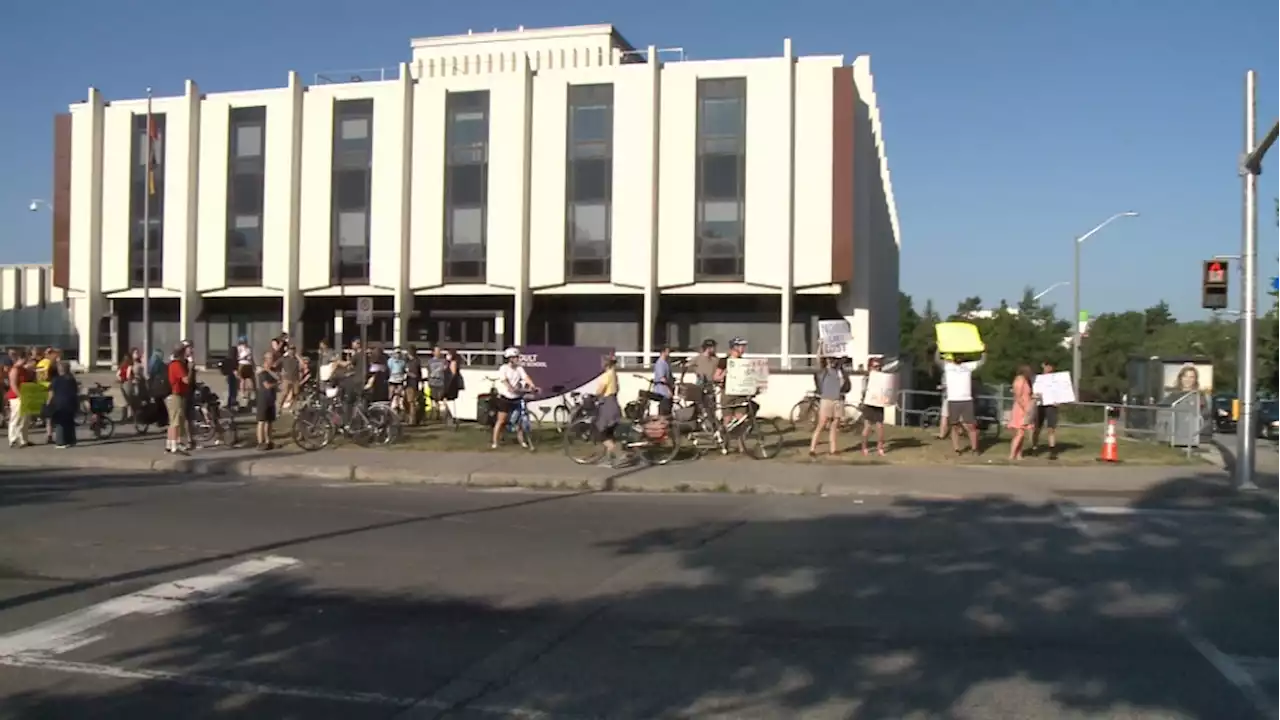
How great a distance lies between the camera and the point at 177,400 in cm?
1798

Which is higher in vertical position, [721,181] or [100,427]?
[721,181]

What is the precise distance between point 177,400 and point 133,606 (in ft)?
36.8

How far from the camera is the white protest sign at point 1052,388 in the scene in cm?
1819

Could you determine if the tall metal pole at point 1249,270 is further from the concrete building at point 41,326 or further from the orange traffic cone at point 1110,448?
the concrete building at point 41,326

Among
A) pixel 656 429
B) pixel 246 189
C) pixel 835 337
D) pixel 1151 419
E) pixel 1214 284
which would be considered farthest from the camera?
pixel 246 189

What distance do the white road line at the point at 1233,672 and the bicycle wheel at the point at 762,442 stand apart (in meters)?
10.8

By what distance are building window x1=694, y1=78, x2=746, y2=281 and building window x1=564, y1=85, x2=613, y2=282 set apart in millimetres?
3138

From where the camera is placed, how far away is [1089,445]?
19938mm

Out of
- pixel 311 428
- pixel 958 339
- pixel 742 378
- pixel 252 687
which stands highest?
pixel 958 339

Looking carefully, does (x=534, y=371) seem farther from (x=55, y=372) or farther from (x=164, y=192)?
(x=164, y=192)

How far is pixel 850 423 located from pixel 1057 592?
14.0 m

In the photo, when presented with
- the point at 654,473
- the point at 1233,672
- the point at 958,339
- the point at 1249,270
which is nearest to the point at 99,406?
the point at 654,473

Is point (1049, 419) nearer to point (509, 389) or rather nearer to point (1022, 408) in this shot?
point (1022, 408)

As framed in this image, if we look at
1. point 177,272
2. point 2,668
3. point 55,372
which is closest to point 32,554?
point 2,668
